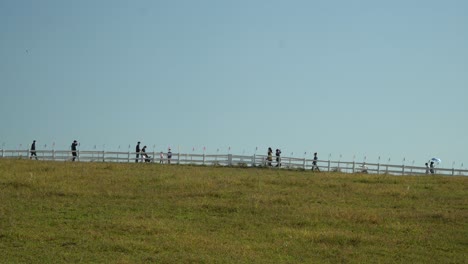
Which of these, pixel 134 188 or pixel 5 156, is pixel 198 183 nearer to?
pixel 134 188

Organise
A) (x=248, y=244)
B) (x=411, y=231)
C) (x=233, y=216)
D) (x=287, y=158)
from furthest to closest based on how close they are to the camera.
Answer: (x=287, y=158) < (x=233, y=216) < (x=411, y=231) < (x=248, y=244)

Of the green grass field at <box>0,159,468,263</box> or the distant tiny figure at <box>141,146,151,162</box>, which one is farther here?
the distant tiny figure at <box>141,146,151,162</box>

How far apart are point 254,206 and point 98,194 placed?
254 inches

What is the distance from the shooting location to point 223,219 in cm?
2442

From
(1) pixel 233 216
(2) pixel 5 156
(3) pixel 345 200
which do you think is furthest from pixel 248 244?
(2) pixel 5 156

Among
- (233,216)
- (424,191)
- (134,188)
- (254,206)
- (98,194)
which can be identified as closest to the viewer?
(233,216)

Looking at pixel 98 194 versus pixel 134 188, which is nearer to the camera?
pixel 98 194

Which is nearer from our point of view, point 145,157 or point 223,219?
point 223,219

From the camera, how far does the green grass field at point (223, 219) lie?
1925cm

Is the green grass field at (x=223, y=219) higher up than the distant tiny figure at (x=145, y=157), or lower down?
lower down

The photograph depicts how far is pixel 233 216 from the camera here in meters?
25.2

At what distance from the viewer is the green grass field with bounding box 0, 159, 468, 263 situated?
19.2m

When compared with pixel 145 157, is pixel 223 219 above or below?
below

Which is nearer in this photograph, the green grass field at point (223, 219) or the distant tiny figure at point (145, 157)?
the green grass field at point (223, 219)
